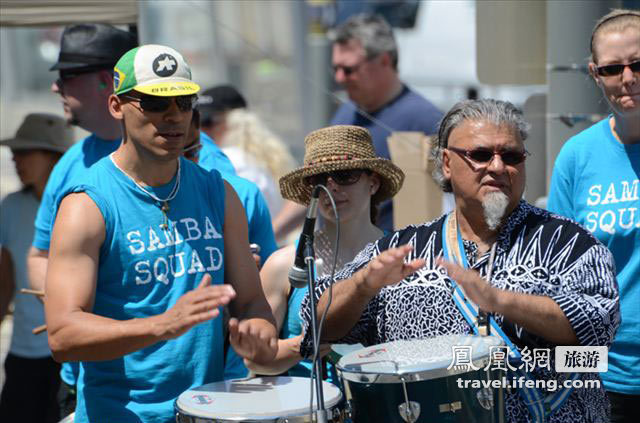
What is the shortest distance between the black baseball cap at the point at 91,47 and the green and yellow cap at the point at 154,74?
5.64 feet

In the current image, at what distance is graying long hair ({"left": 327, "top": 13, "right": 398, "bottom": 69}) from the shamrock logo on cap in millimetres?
3600

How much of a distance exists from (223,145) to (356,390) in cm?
426

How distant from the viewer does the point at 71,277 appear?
332cm

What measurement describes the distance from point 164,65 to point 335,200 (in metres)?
1.01

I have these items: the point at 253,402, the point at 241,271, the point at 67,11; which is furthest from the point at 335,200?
the point at 67,11

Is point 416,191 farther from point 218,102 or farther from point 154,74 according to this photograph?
point 218,102

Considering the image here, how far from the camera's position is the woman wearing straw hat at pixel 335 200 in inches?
168

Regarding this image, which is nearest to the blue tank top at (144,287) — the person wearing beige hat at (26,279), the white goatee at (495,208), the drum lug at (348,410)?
the drum lug at (348,410)

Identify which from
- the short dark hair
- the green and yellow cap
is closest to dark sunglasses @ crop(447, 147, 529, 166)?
the green and yellow cap

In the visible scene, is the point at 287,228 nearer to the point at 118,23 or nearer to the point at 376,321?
the point at 118,23

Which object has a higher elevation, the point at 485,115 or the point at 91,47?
the point at 91,47

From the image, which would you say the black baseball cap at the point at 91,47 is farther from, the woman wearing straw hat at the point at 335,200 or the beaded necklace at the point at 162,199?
the beaded necklace at the point at 162,199

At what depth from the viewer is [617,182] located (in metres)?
4.12

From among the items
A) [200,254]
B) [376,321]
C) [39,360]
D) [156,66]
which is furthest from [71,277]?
[39,360]
